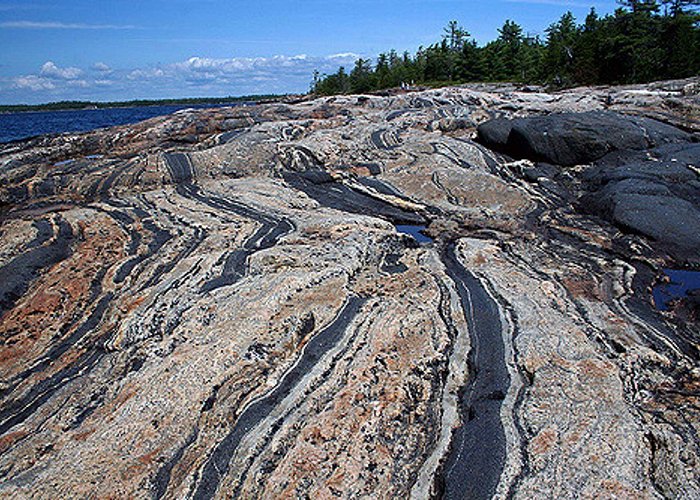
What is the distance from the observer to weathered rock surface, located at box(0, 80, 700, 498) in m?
5.17

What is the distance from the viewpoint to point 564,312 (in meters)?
8.26

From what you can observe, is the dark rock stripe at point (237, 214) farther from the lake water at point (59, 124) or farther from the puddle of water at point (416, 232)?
the lake water at point (59, 124)

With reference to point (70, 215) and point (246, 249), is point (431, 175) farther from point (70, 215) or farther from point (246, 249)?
point (70, 215)

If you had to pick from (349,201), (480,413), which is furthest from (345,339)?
(349,201)

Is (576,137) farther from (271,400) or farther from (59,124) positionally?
(59,124)

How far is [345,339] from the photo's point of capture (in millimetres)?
7199

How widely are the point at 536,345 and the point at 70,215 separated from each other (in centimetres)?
1110

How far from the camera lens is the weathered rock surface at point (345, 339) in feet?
17.0

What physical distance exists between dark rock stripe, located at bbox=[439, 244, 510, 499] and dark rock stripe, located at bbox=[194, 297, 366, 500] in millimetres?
1966

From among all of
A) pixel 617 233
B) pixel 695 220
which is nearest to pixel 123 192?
pixel 617 233

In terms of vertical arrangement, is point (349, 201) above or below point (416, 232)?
above

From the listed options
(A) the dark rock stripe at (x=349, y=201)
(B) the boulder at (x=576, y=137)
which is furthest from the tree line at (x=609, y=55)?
(A) the dark rock stripe at (x=349, y=201)

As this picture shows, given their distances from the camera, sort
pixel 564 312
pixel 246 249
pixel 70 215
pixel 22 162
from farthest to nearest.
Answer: pixel 22 162
pixel 70 215
pixel 246 249
pixel 564 312

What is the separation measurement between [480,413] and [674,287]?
674cm
